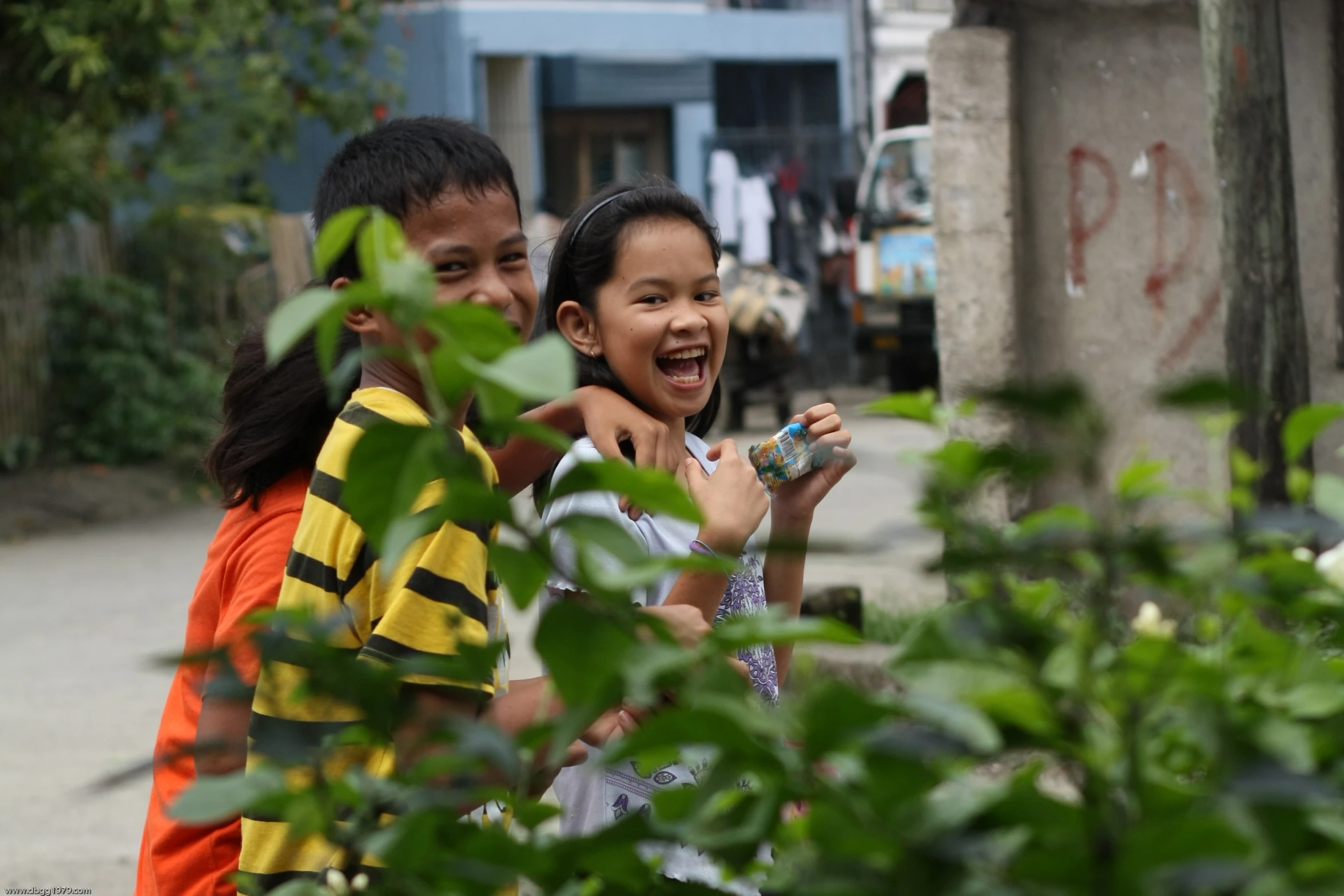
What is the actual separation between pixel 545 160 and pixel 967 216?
14191 mm

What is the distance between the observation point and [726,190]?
17406 mm

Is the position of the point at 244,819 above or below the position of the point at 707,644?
below

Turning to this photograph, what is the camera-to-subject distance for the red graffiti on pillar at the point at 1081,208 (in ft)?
19.6

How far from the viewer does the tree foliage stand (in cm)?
994

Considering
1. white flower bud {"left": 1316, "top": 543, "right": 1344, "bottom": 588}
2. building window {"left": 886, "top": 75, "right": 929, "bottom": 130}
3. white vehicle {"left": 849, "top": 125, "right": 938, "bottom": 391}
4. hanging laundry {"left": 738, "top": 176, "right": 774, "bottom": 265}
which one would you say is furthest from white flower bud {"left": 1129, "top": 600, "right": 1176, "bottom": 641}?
building window {"left": 886, "top": 75, "right": 929, "bottom": 130}

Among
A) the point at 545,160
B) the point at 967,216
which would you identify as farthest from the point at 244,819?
the point at 545,160

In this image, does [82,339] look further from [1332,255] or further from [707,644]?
[707,644]

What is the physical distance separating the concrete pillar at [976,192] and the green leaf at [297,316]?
17.2ft

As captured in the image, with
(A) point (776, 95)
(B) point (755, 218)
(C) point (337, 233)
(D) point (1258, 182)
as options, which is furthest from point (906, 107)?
(C) point (337, 233)

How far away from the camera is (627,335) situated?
7.55ft

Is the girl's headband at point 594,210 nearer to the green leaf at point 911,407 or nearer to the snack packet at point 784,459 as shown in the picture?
the snack packet at point 784,459

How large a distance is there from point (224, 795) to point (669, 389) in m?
1.45

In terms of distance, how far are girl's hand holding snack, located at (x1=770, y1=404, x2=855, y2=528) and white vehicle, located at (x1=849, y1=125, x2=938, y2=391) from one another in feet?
42.3

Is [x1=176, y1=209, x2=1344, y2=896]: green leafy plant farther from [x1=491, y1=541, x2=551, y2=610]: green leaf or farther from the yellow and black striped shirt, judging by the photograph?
the yellow and black striped shirt
